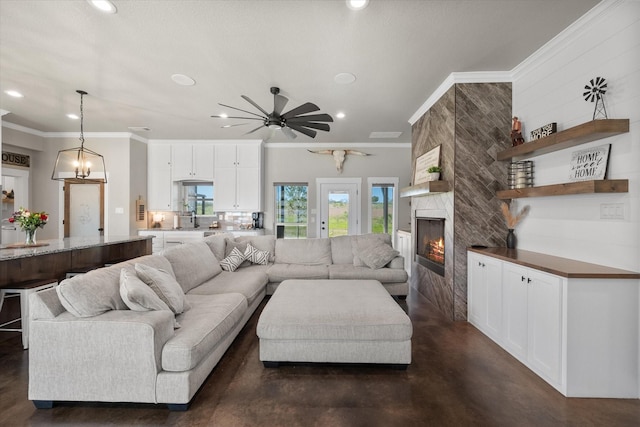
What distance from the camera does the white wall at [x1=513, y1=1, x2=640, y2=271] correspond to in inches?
78.3

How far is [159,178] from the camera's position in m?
6.19

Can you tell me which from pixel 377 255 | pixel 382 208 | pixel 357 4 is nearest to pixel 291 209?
pixel 382 208

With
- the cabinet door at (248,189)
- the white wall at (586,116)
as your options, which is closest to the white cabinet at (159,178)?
the cabinet door at (248,189)

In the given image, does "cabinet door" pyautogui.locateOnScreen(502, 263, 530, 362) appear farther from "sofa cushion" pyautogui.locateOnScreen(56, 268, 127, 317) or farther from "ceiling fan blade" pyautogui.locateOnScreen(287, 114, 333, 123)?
"sofa cushion" pyautogui.locateOnScreen(56, 268, 127, 317)

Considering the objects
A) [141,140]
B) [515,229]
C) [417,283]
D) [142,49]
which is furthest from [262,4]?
[141,140]

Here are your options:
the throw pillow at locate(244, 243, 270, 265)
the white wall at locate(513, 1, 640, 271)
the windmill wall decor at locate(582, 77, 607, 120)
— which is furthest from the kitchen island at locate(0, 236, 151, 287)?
the windmill wall decor at locate(582, 77, 607, 120)

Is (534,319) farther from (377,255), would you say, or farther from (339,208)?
(339,208)

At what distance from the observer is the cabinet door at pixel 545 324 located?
1996 millimetres

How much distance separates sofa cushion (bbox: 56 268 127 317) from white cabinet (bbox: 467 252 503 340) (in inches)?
125

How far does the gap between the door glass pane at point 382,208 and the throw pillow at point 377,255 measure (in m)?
2.11

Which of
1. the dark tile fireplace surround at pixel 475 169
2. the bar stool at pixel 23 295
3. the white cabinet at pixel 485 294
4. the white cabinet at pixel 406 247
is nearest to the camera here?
the bar stool at pixel 23 295

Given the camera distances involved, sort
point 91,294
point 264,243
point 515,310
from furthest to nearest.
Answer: point 264,243 → point 515,310 → point 91,294

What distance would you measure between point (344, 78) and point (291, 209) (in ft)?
12.1

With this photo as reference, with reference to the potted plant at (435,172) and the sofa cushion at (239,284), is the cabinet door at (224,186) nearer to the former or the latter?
the sofa cushion at (239,284)
